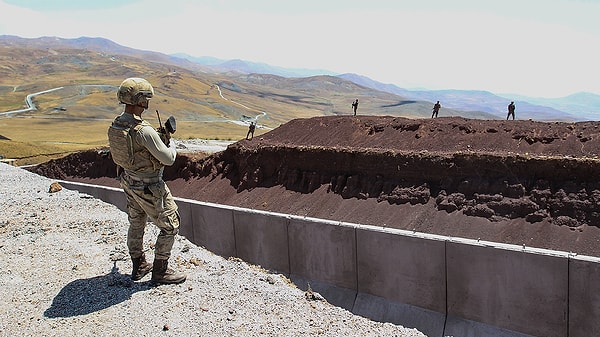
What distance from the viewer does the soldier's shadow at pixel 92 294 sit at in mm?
5676

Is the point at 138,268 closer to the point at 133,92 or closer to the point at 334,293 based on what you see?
the point at 133,92

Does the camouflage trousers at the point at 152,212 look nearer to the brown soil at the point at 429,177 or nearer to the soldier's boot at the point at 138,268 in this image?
the soldier's boot at the point at 138,268

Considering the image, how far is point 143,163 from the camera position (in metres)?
5.96

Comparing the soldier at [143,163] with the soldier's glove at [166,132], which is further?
the soldier's glove at [166,132]

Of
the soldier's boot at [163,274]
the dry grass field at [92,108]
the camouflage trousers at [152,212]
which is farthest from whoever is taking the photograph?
the dry grass field at [92,108]

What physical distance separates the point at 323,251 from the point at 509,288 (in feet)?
10.7

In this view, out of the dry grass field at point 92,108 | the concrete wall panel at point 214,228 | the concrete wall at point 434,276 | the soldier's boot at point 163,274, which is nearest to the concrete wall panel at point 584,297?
the concrete wall at point 434,276

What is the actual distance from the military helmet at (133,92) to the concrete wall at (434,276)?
4.36 metres

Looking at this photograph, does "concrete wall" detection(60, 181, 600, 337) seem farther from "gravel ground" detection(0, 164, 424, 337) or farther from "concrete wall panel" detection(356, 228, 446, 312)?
"gravel ground" detection(0, 164, 424, 337)

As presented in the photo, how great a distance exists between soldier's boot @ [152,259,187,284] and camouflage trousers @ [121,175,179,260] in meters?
0.11

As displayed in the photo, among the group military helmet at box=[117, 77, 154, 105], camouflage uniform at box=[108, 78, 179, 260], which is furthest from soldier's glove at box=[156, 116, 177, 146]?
military helmet at box=[117, 77, 154, 105]

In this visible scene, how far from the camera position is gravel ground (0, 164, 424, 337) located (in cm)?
534

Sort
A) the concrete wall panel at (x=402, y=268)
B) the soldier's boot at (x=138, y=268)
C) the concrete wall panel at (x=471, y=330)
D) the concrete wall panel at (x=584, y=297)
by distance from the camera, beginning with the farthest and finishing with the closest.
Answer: the concrete wall panel at (x=402, y=268), the concrete wall panel at (x=471, y=330), the concrete wall panel at (x=584, y=297), the soldier's boot at (x=138, y=268)

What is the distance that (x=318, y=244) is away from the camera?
930 centimetres
